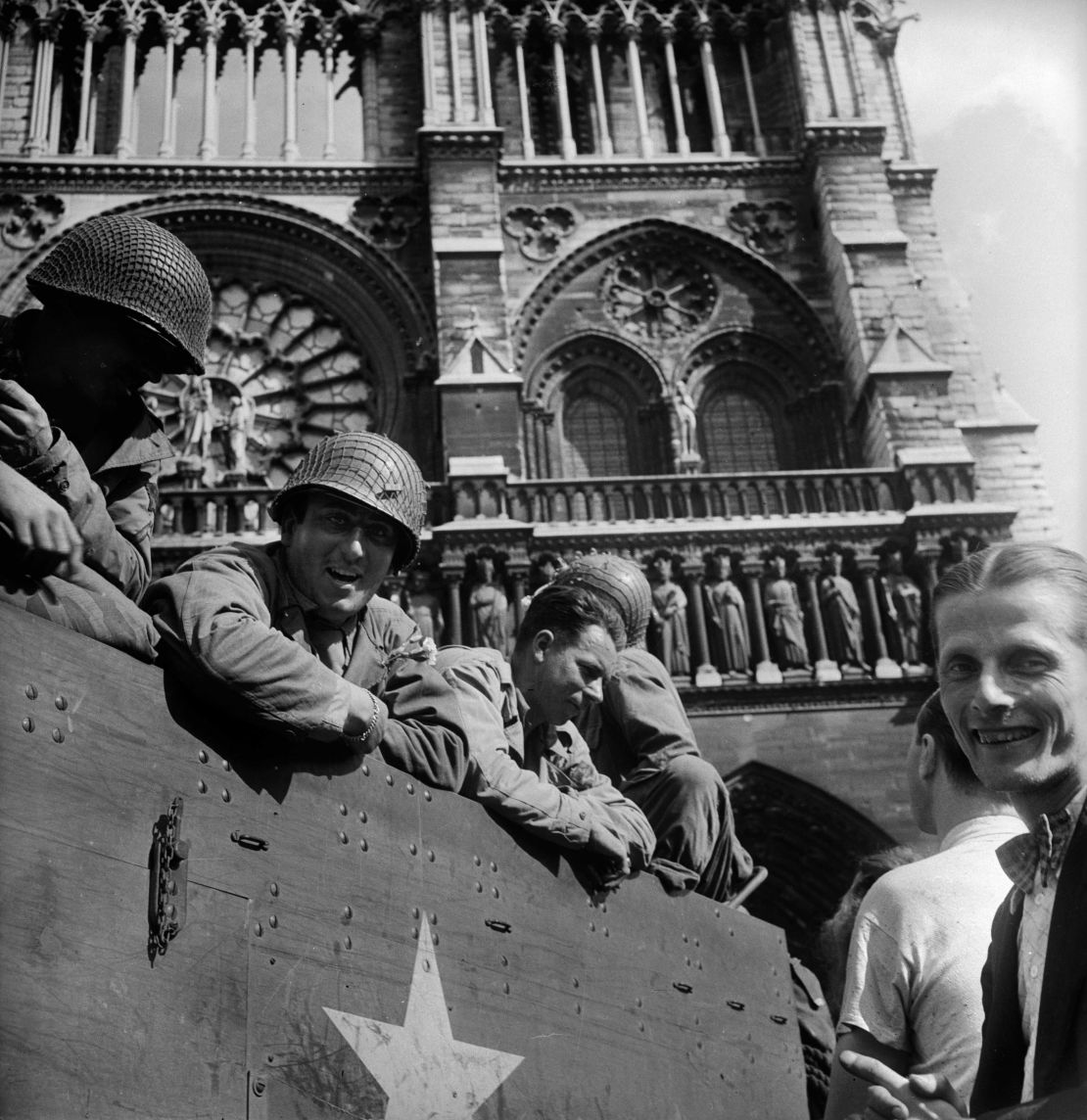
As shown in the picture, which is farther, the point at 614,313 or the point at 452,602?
the point at 614,313

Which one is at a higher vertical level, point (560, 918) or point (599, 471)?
point (599, 471)

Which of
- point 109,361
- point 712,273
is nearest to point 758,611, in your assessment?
point 712,273

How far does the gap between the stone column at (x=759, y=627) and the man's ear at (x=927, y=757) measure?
36.7 ft

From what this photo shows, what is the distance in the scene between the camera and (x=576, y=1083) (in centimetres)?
331

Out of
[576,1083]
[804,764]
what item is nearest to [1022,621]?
[576,1083]

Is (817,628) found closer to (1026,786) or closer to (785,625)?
(785,625)

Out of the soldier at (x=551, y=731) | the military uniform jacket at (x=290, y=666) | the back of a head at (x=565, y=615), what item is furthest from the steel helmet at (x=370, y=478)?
the back of a head at (x=565, y=615)

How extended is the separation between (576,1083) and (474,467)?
1221 cm

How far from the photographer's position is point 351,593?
3.23 m

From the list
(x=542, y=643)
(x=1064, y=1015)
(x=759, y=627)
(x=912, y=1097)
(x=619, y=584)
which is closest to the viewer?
(x=1064, y=1015)

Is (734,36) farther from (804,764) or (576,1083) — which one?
(576,1083)

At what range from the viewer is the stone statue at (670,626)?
1466 cm

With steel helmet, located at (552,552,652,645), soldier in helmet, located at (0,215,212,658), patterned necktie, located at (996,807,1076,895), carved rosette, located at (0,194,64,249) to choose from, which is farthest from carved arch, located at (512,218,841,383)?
patterned necktie, located at (996,807,1076,895)

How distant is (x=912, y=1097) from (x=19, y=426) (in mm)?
1844
